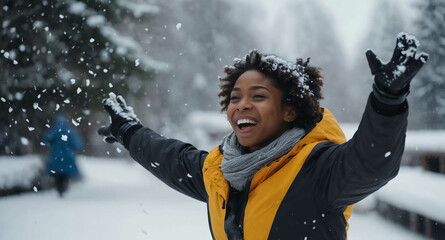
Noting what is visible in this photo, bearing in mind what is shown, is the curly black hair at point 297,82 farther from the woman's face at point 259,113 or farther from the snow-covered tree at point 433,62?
the snow-covered tree at point 433,62

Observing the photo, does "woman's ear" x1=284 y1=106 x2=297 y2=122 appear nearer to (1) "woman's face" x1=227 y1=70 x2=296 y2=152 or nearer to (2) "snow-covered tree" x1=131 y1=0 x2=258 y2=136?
(1) "woman's face" x1=227 y1=70 x2=296 y2=152

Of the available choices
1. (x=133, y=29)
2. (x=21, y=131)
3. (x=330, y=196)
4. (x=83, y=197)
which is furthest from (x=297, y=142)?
(x=133, y=29)

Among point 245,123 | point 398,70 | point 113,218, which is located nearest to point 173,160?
point 245,123

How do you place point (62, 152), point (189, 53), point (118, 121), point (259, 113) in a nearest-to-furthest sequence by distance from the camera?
point (259, 113)
point (118, 121)
point (62, 152)
point (189, 53)

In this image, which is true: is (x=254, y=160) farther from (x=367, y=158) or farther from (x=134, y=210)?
(x=134, y=210)

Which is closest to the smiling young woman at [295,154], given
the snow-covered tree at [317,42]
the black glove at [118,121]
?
the black glove at [118,121]

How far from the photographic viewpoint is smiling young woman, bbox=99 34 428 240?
1066 mm

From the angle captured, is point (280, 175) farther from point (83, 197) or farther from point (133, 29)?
point (133, 29)

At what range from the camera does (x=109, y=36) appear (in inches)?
284

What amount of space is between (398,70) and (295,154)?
1.74 feet

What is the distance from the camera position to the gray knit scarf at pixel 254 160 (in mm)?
1430

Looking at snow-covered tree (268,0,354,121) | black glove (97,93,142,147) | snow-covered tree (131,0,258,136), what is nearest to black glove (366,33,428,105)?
black glove (97,93,142,147)

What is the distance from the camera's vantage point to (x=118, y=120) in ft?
7.73

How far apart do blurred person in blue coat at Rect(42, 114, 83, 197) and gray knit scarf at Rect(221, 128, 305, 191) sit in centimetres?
587
